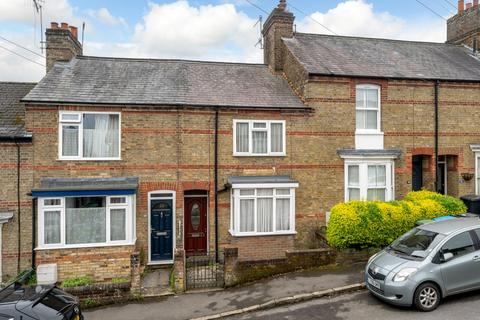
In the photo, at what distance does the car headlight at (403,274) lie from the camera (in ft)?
21.1

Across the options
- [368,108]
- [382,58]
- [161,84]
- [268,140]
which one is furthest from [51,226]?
[382,58]

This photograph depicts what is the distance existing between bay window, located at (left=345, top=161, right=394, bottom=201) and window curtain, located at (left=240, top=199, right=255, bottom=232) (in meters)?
3.53

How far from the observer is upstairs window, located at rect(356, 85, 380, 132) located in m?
12.0

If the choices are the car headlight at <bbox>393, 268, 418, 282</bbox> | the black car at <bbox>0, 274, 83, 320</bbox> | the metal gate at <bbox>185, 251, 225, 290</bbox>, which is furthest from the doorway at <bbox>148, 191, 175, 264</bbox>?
the car headlight at <bbox>393, 268, 418, 282</bbox>

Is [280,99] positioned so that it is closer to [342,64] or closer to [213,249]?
[342,64]

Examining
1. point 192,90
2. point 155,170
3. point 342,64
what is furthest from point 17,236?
point 342,64

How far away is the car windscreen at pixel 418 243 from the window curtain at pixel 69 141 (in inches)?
370

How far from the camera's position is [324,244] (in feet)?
34.5

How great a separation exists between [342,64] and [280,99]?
2.95m

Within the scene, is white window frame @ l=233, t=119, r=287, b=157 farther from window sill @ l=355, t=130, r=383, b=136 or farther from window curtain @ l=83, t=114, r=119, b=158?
window curtain @ l=83, t=114, r=119, b=158

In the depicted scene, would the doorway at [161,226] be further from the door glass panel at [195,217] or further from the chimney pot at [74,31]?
the chimney pot at [74,31]

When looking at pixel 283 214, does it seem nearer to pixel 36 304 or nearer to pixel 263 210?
pixel 263 210

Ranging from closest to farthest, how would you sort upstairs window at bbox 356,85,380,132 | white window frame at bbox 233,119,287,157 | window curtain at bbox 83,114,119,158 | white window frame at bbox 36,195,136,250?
white window frame at bbox 36,195,136,250 → window curtain at bbox 83,114,119,158 → white window frame at bbox 233,119,287,157 → upstairs window at bbox 356,85,380,132

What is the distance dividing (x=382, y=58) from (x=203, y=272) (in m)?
11.0
